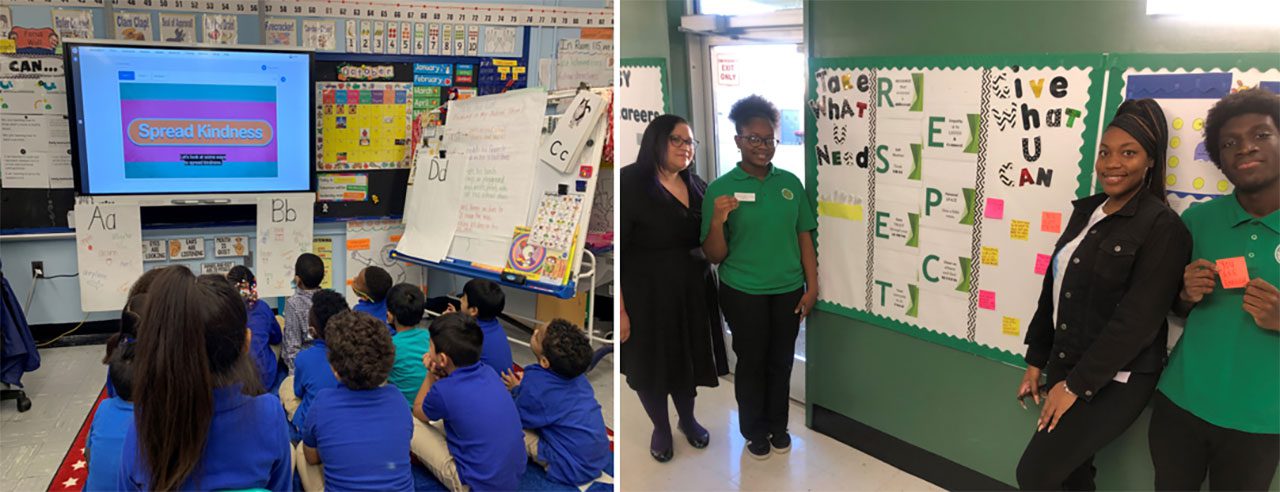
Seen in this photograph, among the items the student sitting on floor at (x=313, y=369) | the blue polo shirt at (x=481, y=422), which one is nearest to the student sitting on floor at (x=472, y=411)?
the blue polo shirt at (x=481, y=422)

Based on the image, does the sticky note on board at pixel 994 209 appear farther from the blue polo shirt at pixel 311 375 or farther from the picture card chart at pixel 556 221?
the blue polo shirt at pixel 311 375

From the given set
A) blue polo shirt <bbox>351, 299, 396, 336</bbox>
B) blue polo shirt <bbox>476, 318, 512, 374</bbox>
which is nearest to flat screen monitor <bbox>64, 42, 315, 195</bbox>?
blue polo shirt <bbox>351, 299, 396, 336</bbox>

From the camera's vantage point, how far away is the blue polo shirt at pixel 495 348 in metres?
2.43

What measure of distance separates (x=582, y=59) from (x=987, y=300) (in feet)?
8.03

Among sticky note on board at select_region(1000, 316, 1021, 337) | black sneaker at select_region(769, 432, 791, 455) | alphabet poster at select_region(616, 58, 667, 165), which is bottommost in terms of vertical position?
black sneaker at select_region(769, 432, 791, 455)

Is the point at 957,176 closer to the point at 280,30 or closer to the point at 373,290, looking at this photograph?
the point at 373,290

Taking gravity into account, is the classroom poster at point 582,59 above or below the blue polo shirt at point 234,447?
above

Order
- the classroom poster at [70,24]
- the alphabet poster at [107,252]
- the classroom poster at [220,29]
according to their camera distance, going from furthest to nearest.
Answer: the classroom poster at [220,29], the classroom poster at [70,24], the alphabet poster at [107,252]

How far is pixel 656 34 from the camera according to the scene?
948 millimetres

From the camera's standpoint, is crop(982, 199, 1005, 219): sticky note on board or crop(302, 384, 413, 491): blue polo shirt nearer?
crop(982, 199, 1005, 219): sticky note on board

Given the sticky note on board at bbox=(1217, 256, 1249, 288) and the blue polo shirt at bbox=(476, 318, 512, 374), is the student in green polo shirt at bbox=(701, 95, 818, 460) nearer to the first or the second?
the sticky note on board at bbox=(1217, 256, 1249, 288)

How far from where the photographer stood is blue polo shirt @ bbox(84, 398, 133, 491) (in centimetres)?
158

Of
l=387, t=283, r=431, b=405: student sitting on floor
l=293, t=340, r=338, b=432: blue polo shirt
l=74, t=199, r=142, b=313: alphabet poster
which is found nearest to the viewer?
l=293, t=340, r=338, b=432: blue polo shirt

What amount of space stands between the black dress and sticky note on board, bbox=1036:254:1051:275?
0.62m
